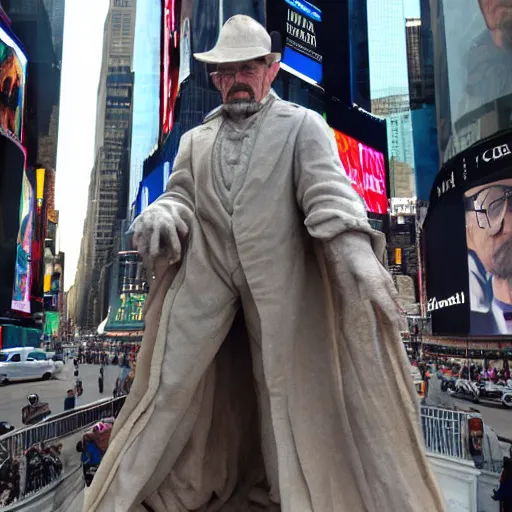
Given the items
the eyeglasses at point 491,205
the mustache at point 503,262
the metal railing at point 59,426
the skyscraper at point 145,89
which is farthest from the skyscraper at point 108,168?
the mustache at point 503,262

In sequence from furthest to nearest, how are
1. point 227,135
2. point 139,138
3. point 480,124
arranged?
point 480,124 → point 139,138 → point 227,135

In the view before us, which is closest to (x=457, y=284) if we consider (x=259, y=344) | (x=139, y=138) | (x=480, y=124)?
(x=480, y=124)

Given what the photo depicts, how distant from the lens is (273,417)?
90.5 inches

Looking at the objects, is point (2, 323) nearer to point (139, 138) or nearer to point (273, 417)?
point (139, 138)

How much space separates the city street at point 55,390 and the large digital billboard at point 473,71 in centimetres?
640

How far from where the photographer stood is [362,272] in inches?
85.1

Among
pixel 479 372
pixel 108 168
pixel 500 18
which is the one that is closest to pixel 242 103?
pixel 108 168

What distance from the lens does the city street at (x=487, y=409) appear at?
21.9 feet

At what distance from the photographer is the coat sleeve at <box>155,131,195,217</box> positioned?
8.70 feet

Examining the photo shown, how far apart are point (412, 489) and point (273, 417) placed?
0.63 meters

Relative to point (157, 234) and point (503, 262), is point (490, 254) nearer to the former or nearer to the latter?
point (503, 262)

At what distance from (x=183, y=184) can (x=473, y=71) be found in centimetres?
760

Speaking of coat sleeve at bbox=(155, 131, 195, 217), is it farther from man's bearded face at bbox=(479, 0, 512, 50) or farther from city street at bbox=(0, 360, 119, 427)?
man's bearded face at bbox=(479, 0, 512, 50)

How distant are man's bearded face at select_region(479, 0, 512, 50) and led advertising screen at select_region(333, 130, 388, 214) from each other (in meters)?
3.16
